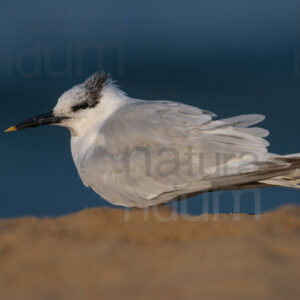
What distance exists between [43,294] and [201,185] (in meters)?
2.19

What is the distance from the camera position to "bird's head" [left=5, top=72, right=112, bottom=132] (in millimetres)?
5742

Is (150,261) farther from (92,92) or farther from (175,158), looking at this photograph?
(92,92)

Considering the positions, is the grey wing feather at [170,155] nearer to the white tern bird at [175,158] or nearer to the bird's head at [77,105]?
the white tern bird at [175,158]

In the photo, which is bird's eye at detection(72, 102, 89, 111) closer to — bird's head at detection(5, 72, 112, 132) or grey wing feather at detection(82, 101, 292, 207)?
bird's head at detection(5, 72, 112, 132)

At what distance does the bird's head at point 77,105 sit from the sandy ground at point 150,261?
2067mm

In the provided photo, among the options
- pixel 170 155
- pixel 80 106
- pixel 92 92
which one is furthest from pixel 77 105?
pixel 170 155

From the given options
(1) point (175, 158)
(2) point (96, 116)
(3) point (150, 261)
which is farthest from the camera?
(2) point (96, 116)

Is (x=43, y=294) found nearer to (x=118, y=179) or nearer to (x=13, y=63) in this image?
(x=118, y=179)

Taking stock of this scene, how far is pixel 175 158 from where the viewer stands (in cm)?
477

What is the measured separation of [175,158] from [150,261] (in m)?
1.88

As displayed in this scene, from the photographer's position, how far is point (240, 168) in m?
4.62

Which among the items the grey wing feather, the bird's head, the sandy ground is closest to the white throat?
the bird's head

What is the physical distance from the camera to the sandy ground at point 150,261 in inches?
104

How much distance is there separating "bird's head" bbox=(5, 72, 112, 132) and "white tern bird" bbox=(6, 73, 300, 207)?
0.70 metres
